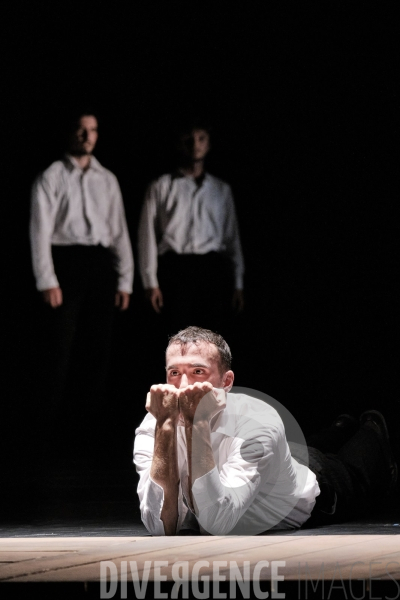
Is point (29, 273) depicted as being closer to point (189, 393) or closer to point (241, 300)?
point (241, 300)

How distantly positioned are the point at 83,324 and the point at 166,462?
2808 mm

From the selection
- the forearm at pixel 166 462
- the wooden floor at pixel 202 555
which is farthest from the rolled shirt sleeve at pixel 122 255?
the wooden floor at pixel 202 555

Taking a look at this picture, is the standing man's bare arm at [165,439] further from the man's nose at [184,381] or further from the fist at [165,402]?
the man's nose at [184,381]

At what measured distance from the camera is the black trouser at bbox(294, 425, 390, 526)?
2.47 meters

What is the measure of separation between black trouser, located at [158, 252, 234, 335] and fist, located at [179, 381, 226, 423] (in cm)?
272

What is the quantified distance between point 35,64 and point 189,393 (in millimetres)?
3354

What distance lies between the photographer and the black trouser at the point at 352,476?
8.09 ft

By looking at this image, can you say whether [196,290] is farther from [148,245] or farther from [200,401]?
[200,401]

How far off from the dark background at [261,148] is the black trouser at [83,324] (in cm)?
19

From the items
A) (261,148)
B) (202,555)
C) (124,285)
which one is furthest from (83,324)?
(202,555)

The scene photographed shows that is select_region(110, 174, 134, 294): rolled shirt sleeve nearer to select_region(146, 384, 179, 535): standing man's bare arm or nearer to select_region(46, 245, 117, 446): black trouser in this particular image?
select_region(46, 245, 117, 446): black trouser

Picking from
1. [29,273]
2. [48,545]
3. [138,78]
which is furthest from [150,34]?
[48,545]

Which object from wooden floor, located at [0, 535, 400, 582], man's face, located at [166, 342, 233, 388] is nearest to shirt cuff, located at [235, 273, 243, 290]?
man's face, located at [166, 342, 233, 388]

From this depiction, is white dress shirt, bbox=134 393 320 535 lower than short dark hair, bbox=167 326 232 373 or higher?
lower
